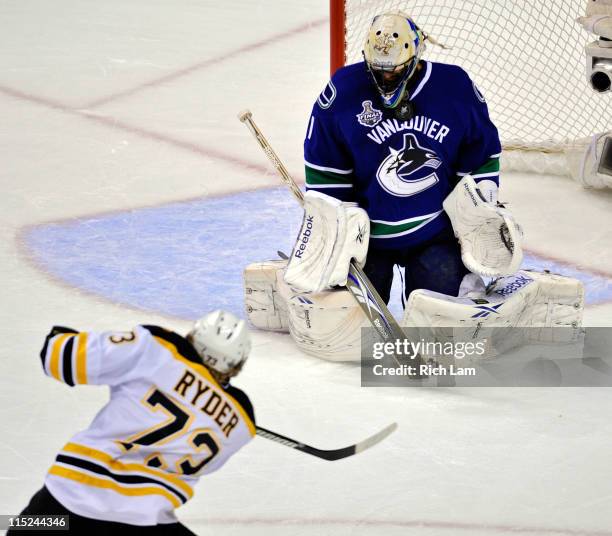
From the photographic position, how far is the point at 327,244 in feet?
10.4

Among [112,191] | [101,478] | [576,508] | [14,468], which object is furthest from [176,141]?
[101,478]

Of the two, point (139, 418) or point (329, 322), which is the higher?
point (139, 418)

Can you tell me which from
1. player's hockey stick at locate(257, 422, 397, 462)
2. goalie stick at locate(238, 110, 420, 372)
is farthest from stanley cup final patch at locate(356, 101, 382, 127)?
player's hockey stick at locate(257, 422, 397, 462)

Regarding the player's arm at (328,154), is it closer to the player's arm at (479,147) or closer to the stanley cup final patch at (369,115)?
the stanley cup final patch at (369,115)

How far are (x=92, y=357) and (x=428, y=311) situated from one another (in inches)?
50.6

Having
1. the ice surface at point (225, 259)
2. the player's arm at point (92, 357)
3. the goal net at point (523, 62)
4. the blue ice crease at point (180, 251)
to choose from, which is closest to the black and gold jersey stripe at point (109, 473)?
the player's arm at point (92, 357)

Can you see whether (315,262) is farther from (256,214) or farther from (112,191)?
(112,191)

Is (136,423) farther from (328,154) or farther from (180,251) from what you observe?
(180,251)

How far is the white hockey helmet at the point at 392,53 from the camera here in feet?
9.95

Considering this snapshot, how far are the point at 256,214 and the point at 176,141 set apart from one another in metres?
0.80

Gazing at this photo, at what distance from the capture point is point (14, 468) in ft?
8.85

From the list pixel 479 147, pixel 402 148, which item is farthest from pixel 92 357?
pixel 479 147

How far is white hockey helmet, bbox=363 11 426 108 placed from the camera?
3.03 metres

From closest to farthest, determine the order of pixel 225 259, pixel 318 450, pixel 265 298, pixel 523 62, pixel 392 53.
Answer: pixel 318 450 < pixel 392 53 < pixel 265 298 < pixel 225 259 < pixel 523 62
